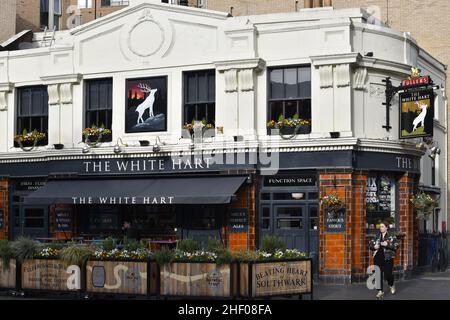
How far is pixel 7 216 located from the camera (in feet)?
94.0

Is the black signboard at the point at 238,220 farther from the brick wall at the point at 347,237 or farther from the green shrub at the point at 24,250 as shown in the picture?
the green shrub at the point at 24,250

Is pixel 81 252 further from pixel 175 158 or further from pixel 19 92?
pixel 19 92

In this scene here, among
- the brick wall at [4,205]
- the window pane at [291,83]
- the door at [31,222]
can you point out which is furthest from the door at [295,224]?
the brick wall at [4,205]

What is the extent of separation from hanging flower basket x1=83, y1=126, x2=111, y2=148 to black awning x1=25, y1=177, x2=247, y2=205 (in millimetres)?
1327

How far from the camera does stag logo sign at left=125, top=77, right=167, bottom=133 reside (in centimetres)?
2620

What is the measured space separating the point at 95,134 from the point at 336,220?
355 inches

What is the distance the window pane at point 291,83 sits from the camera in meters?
24.6

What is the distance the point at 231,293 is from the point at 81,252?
3.87 meters

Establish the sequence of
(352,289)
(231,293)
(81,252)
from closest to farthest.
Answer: (231,293), (81,252), (352,289)

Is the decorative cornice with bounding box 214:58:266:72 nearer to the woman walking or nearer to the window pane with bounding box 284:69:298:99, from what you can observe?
the window pane with bounding box 284:69:298:99

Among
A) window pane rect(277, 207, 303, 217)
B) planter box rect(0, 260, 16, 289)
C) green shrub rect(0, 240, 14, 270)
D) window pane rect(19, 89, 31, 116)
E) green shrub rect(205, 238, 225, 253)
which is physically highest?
window pane rect(19, 89, 31, 116)

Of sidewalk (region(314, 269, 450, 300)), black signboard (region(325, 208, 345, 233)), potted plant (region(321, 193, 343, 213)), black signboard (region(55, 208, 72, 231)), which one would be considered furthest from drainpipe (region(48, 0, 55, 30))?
sidewalk (region(314, 269, 450, 300))

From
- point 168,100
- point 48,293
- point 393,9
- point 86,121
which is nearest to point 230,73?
point 168,100

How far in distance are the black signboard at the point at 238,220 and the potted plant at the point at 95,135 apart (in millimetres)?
5540
